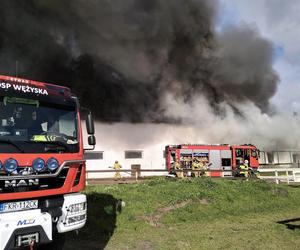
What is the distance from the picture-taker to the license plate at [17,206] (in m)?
5.12

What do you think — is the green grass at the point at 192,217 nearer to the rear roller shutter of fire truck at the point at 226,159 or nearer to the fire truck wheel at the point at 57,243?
the fire truck wheel at the point at 57,243

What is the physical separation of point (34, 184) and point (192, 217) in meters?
6.15

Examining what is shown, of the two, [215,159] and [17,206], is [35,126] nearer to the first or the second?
[17,206]

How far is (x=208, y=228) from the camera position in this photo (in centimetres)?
944

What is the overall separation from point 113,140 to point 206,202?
2054 cm

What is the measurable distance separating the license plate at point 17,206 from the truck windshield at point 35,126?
0.73m

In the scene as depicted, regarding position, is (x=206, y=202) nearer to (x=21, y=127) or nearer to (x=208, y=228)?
(x=208, y=228)

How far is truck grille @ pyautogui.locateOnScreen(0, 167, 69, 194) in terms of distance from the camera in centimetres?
515

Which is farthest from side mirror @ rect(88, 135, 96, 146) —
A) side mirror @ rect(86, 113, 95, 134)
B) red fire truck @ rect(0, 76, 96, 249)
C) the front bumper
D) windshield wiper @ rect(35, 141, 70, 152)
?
the front bumper

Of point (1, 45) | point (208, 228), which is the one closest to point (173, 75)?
point (1, 45)

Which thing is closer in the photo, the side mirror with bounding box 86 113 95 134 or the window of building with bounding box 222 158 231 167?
the side mirror with bounding box 86 113 95 134

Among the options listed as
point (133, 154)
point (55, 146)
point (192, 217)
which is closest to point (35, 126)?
point (55, 146)

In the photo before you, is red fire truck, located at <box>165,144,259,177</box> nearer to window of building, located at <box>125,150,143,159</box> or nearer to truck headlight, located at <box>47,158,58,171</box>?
window of building, located at <box>125,150,143,159</box>

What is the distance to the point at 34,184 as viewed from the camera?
545 centimetres
